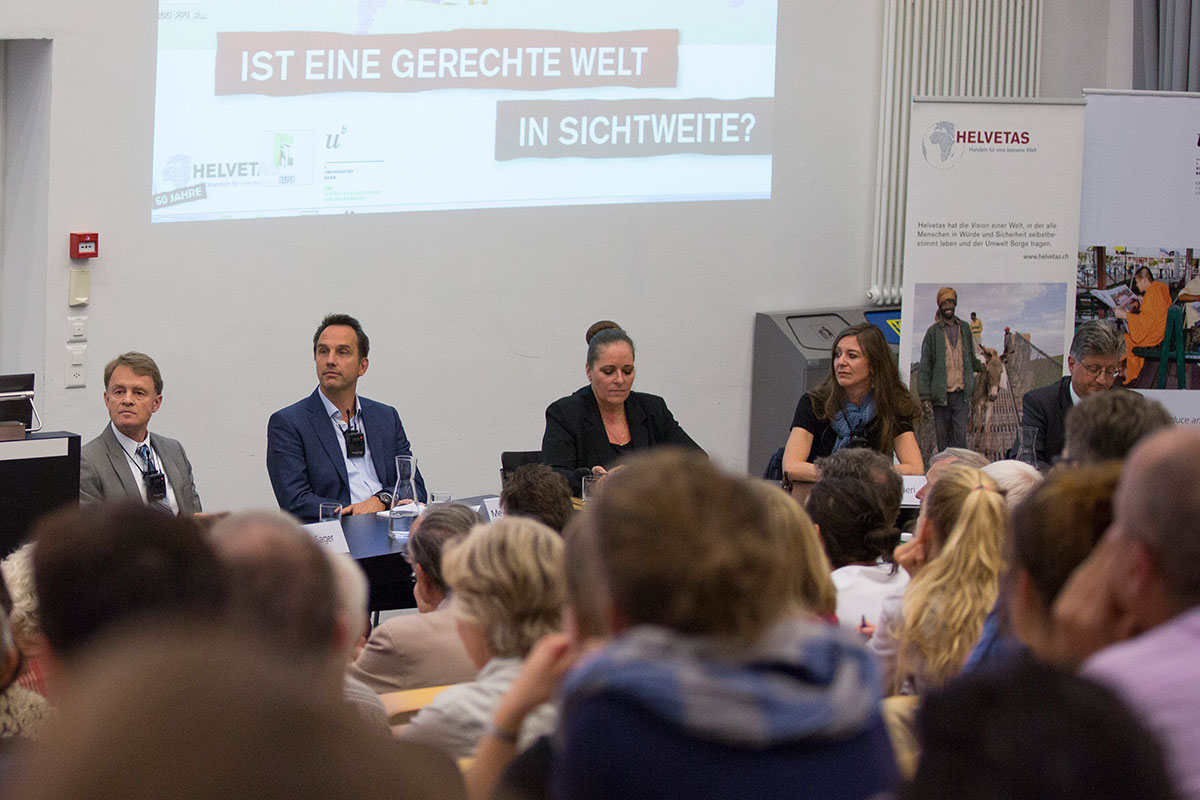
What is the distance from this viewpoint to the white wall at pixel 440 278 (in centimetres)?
571

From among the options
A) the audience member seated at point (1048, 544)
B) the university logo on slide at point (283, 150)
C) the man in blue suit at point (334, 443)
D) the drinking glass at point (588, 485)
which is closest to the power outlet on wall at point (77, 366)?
the university logo on slide at point (283, 150)

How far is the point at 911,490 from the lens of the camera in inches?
173

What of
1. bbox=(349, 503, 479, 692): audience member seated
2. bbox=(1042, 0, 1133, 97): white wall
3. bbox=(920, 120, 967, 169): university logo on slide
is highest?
bbox=(1042, 0, 1133, 97): white wall

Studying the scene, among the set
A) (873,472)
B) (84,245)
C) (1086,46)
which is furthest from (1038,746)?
(1086,46)

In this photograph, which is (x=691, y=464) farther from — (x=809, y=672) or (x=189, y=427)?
(x=189, y=427)

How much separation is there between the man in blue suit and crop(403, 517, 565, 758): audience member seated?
2.68 metres

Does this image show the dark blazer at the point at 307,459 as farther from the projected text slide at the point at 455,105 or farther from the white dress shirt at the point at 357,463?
the projected text slide at the point at 455,105

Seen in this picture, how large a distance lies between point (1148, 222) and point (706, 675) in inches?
244

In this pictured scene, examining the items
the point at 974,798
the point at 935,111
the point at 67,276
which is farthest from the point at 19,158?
the point at 974,798

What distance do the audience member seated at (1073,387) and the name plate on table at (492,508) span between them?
202 centimetres

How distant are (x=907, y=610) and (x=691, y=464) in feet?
4.06

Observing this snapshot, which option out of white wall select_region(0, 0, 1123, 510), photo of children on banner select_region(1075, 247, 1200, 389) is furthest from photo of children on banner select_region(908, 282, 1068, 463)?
white wall select_region(0, 0, 1123, 510)

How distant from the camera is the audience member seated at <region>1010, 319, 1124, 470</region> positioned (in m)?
4.90

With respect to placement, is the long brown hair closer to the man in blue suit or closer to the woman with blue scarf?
the woman with blue scarf
